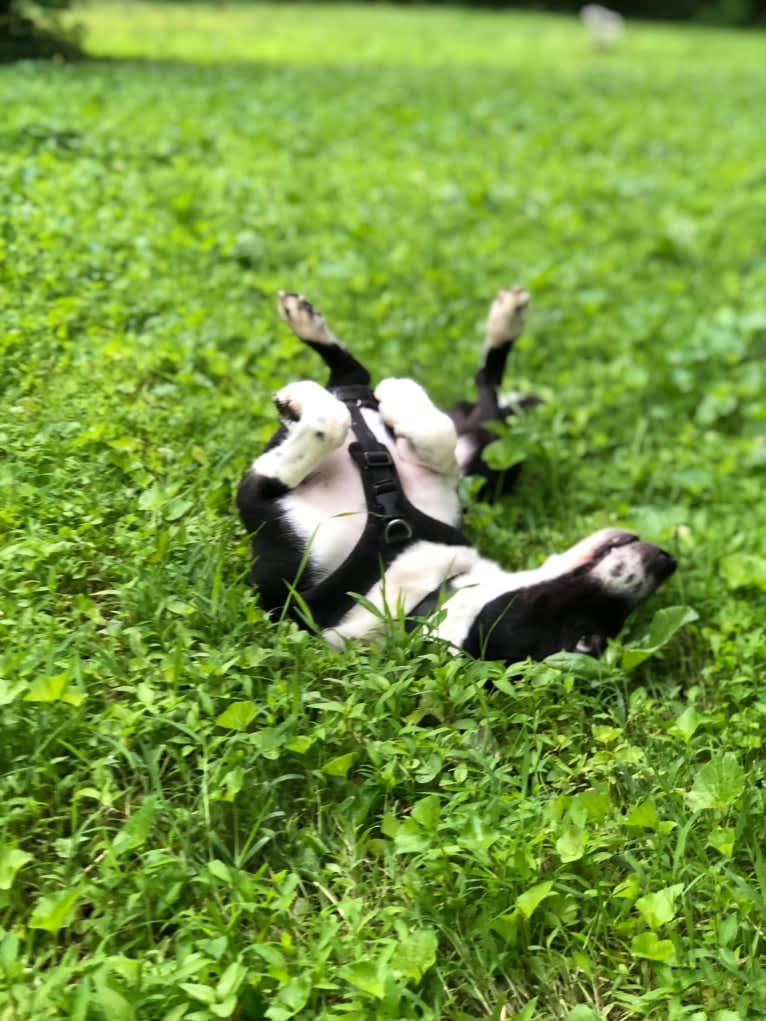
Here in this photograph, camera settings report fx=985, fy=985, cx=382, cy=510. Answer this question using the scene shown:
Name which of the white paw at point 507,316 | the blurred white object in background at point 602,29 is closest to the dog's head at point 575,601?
the white paw at point 507,316

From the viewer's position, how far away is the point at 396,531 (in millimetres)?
2730

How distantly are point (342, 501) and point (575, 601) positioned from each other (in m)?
0.71

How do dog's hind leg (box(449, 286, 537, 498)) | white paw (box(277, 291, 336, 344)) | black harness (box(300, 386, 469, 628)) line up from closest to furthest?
1. black harness (box(300, 386, 469, 628))
2. white paw (box(277, 291, 336, 344))
3. dog's hind leg (box(449, 286, 537, 498))

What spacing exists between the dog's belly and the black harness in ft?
0.10

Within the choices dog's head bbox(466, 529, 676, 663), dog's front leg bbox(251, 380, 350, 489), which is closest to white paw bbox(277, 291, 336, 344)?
dog's front leg bbox(251, 380, 350, 489)

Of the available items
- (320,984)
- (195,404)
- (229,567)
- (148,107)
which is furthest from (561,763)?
(148,107)

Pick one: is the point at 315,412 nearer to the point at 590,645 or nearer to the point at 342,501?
the point at 342,501

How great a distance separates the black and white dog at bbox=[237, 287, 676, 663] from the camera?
104 inches

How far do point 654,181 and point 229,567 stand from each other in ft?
16.3

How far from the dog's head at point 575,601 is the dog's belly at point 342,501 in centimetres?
41

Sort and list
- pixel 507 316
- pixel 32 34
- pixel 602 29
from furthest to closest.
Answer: pixel 602 29, pixel 32 34, pixel 507 316

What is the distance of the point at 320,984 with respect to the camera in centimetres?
192

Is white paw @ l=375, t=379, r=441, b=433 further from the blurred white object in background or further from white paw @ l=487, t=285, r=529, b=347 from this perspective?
the blurred white object in background

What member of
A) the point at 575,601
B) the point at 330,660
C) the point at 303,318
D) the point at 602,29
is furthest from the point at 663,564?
the point at 602,29
